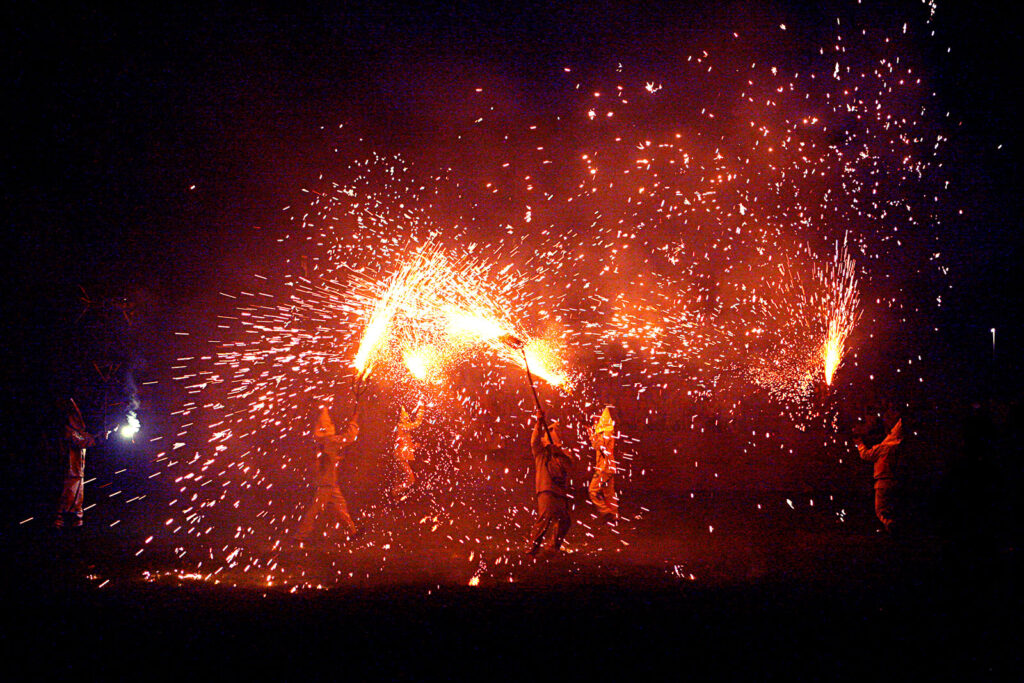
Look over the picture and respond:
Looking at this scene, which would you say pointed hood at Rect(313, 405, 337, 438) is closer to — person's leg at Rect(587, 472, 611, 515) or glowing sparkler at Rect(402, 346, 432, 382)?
person's leg at Rect(587, 472, 611, 515)

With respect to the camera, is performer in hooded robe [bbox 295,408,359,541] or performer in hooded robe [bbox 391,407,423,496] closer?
performer in hooded robe [bbox 295,408,359,541]

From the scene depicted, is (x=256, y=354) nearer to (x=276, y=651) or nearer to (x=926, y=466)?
(x=276, y=651)

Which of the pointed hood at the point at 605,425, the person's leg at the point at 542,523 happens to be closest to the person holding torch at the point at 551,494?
the person's leg at the point at 542,523

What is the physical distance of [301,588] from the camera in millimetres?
5305

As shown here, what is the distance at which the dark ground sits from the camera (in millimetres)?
3574

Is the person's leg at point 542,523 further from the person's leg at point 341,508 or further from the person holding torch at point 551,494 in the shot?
the person's leg at point 341,508

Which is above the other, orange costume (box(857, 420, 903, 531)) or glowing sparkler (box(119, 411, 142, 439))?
glowing sparkler (box(119, 411, 142, 439))

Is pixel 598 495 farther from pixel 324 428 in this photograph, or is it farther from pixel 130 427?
pixel 130 427

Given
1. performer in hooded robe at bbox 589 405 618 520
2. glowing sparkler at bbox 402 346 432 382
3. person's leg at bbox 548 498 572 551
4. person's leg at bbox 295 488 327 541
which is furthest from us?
glowing sparkler at bbox 402 346 432 382

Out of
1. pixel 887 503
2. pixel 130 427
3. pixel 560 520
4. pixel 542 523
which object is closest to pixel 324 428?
pixel 542 523

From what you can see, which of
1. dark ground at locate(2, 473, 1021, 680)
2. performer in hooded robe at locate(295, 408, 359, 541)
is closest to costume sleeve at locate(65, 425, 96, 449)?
dark ground at locate(2, 473, 1021, 680)

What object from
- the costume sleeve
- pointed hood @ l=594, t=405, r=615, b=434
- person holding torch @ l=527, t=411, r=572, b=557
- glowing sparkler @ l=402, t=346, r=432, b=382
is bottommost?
person holding torch @ l=527, t=411, r=572, b=557

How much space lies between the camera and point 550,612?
454 cm

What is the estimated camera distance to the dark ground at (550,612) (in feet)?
11.7
